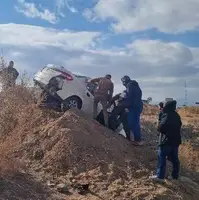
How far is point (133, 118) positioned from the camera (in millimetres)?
13141

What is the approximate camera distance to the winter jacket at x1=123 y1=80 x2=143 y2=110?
1302 cm

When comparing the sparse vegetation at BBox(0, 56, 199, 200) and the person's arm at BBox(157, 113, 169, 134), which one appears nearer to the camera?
the sparse vegetation at BBox(0, 56, 199, 200)

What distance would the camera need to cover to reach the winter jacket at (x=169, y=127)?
10.5 m

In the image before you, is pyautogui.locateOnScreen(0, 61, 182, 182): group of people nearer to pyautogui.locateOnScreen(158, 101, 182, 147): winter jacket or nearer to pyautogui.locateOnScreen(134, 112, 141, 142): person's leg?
pyautogui.locateOnScreen(134, 112, 141, 142): person's leg

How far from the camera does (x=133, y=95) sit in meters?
13.0

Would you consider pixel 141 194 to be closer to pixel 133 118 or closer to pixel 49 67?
pixel 133 118

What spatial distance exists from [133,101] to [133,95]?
154 mm

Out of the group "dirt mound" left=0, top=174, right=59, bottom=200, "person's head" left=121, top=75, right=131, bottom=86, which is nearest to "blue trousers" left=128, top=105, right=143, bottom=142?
"person's head" left=121, top=75, right=131, bottom=86

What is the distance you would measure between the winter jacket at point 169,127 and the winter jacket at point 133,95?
248 cm

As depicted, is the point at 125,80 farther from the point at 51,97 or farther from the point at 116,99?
the point at 51,97

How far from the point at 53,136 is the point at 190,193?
348cm

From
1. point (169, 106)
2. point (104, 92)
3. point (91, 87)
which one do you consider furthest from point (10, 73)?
point (169, 106)

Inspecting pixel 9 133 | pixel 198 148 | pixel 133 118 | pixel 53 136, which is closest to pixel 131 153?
pixel 133 118

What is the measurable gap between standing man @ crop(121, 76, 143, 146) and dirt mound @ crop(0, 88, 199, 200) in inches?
19.7
